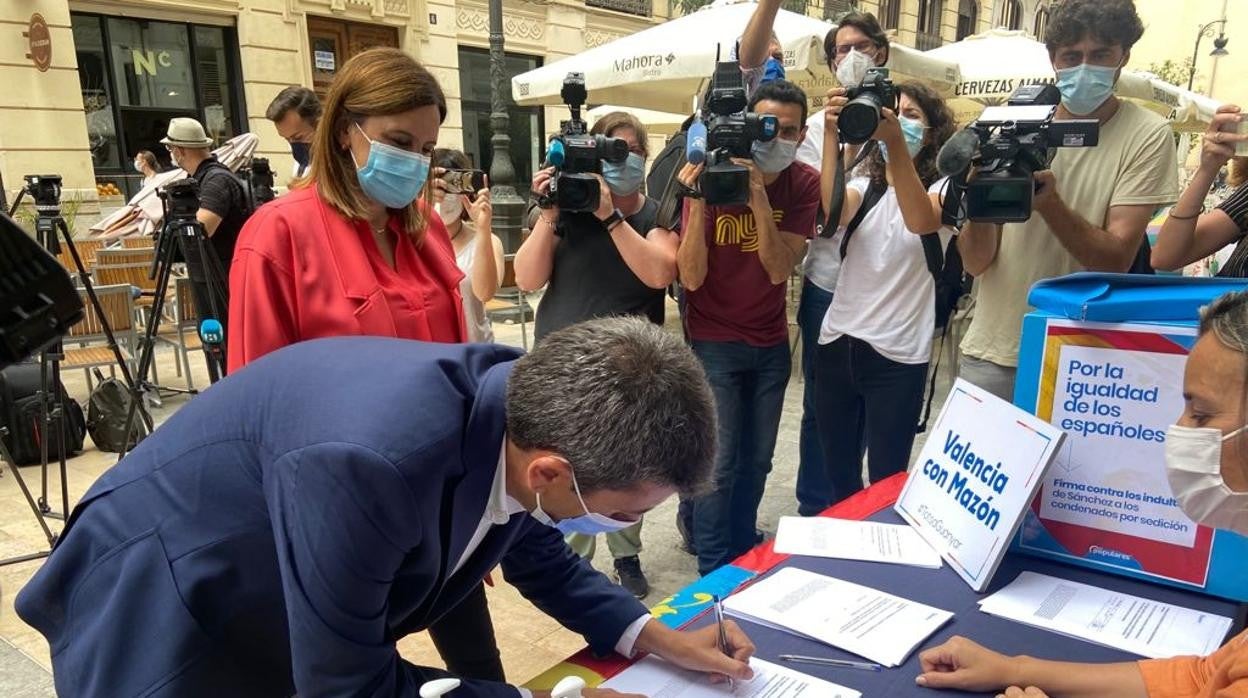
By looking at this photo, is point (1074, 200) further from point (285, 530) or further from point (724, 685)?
point (285, 530)

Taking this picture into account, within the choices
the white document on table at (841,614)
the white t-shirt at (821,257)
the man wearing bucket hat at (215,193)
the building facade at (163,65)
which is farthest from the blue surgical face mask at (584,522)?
the building facade at (163,65)

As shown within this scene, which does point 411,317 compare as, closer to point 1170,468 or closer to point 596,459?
point 596,459

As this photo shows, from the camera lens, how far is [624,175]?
2.57 metres

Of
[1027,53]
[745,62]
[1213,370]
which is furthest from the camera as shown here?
[1027,53]

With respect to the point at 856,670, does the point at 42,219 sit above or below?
above

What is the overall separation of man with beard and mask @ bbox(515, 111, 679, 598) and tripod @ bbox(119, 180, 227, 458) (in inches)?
66.7

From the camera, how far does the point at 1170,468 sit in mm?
1247

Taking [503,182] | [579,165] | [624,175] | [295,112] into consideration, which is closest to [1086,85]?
[624,175]

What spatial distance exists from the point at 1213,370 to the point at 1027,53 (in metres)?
7.12

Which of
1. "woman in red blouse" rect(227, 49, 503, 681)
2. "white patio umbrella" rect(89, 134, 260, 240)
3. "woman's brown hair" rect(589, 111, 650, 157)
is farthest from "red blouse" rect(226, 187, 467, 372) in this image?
"white patio umbrella" rect(89, 134, 260, 240)

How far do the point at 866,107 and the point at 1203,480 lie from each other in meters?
1.38

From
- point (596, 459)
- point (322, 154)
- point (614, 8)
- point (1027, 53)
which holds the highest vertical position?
point (614, 8)

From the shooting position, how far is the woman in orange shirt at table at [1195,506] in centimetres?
112

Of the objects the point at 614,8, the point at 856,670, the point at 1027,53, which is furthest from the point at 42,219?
the point at 614,8
